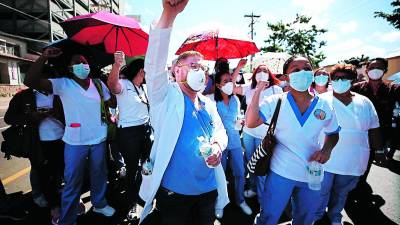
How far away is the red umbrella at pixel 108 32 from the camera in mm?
3564

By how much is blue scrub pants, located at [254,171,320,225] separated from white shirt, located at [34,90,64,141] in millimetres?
2891

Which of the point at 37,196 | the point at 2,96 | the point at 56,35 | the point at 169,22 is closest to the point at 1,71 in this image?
the point at 2,96

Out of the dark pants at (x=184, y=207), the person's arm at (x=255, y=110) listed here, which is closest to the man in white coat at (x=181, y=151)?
the dark pants at (x=184, y=207)

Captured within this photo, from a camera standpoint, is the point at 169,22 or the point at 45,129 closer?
the point at 169,22

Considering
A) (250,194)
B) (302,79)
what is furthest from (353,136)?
(250,194)

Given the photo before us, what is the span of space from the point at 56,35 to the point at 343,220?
37252 millimetres

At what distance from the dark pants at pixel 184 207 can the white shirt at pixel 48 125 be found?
7.64 feet

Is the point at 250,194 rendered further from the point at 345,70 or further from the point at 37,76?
the point at 37,76

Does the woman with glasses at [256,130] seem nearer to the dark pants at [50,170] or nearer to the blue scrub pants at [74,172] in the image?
the blue scrub pants at [74,172]

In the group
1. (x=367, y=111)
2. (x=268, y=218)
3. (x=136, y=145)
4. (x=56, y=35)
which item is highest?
(x=56, y=35)

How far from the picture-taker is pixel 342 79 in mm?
3371

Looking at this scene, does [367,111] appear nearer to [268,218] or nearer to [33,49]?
[268,218]

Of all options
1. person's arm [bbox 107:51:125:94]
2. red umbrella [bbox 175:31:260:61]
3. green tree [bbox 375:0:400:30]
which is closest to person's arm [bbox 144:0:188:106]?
person's arm [bbox 107:51:125:94]

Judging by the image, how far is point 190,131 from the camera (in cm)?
217
